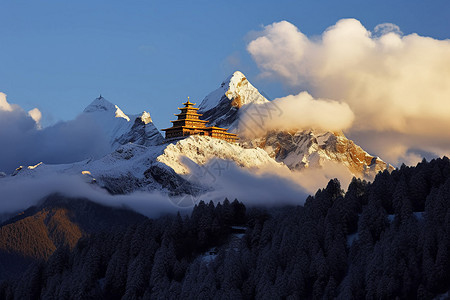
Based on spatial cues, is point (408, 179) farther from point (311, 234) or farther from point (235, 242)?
point (235, 242)

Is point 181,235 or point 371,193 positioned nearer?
point 371,193

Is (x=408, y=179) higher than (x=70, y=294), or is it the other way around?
(x=408, y=179)

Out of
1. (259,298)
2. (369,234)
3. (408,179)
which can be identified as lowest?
(259,298)

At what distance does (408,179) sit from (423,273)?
3747 centimetres

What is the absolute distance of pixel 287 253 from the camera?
156750mm

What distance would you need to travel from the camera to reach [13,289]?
187 meters

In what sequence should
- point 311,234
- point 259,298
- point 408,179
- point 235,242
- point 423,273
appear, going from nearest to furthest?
point 423,273
point 259,298
point 311,234
point 408,179
point 235,242

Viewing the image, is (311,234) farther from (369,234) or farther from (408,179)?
(408,179)

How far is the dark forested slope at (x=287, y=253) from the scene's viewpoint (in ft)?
453

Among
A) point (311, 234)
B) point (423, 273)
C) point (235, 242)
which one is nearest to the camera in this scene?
point (423, 273)

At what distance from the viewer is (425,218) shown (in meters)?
150

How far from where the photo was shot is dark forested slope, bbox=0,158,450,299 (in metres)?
138

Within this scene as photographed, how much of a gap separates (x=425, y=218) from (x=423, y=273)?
1718 centimetres

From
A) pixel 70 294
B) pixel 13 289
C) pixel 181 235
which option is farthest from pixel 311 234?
pixel 13 289
